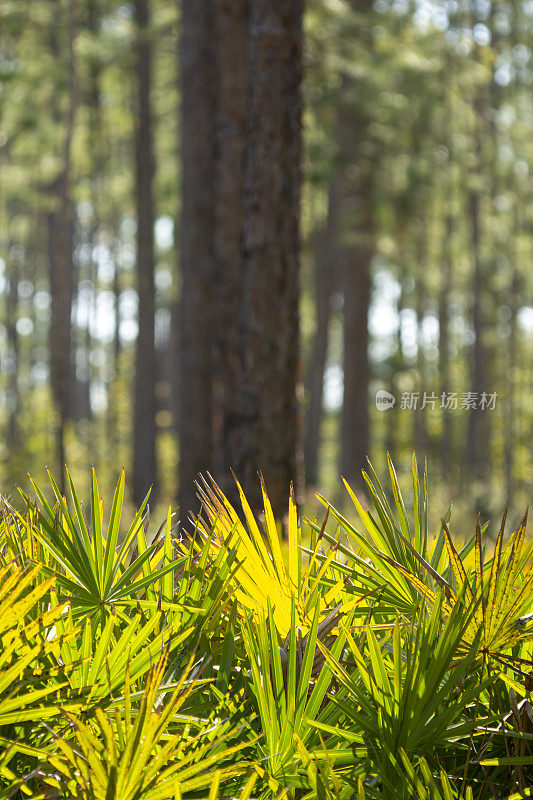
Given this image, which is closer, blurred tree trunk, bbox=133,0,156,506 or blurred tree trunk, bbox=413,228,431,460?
blurred tree trunk, bbox=133,0,156,506

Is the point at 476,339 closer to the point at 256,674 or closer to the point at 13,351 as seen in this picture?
the point at 13,351

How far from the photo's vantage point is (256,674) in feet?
6.29

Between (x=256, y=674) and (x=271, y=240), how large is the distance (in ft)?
16.4

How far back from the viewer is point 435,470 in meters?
34.6

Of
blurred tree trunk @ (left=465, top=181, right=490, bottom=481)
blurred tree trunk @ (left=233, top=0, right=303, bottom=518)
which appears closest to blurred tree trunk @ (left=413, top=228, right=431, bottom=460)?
blurred tree trunk @ (left=465, top=181, right=490, bottom=481)

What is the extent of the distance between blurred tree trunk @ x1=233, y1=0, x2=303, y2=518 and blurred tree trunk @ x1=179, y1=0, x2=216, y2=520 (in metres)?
3.48

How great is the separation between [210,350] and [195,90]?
3237mm

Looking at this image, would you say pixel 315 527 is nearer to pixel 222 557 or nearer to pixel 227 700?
pixel 222 557

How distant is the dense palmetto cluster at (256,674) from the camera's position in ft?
5.74

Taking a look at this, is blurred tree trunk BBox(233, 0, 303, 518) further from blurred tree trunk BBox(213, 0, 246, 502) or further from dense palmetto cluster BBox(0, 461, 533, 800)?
dense palmetto cluster BBox(0, 461, 533, 800)

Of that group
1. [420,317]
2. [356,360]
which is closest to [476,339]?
[420,317]

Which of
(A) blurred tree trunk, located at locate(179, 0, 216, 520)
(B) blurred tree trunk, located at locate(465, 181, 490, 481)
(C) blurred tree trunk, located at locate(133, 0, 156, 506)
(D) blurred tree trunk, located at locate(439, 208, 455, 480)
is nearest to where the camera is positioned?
(A) blurred tree trunk, located at locate(179, 0, 216, 520)

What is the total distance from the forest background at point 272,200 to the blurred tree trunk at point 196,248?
27 millimetres

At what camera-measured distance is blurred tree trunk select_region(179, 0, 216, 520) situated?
10195mm
